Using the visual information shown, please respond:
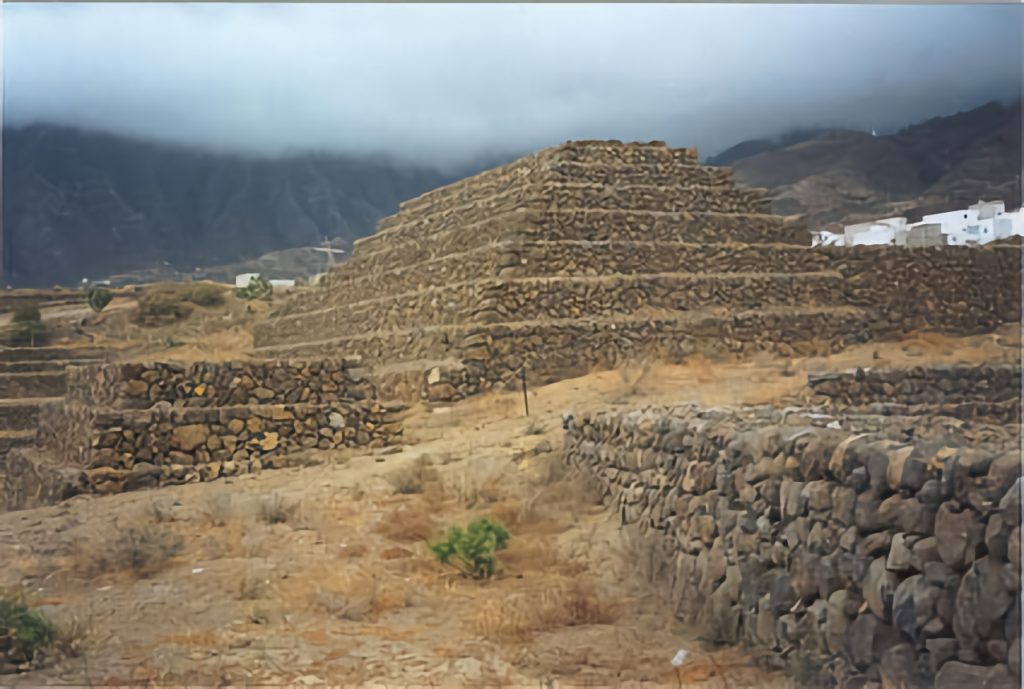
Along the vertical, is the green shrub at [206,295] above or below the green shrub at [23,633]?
above

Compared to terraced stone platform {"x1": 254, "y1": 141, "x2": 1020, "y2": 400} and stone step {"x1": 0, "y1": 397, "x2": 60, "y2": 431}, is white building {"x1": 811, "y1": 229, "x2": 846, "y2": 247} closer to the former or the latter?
terraced stone platform {"x1": 254, "y1": 141, "x2": 1020, "y2": 400}

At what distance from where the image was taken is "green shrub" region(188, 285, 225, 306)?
4.94 m

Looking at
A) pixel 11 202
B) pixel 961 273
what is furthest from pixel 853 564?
pixel 11 202

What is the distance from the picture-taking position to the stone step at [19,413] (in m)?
4.91

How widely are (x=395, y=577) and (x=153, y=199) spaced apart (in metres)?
2.53

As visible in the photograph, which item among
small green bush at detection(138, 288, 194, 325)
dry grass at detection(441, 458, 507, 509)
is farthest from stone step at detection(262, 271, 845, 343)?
dry grass at detection(441, 458, 507, 509)

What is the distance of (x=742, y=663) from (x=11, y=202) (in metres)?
4.56

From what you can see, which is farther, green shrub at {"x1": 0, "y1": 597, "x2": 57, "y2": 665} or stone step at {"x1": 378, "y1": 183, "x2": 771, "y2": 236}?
stone step at {"x1": 378, "y1": 183, "x2": 771, "y2": 236}

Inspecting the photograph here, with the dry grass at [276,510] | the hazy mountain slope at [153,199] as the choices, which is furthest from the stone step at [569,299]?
the dry grass at [276,510]

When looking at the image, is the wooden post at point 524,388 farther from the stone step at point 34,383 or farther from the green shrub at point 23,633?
the green shrub at point 23,633

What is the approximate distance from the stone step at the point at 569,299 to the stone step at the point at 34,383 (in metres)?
1.40

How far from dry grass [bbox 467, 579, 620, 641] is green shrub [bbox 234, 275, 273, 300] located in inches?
85.6

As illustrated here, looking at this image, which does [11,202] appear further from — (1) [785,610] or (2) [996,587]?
(2) [996,587]

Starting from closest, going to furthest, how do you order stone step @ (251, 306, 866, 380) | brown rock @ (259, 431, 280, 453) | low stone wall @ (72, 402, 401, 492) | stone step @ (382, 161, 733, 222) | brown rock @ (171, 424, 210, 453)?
stone step @ (251, 306, 866, 380)
stone step @ (382, 161, 733, 222)
low stone wall @ (72, 402, 401, 492)
brown rock @ (171, 424, 210, 453)
brown rock @ (259, 431, 280, 453)
